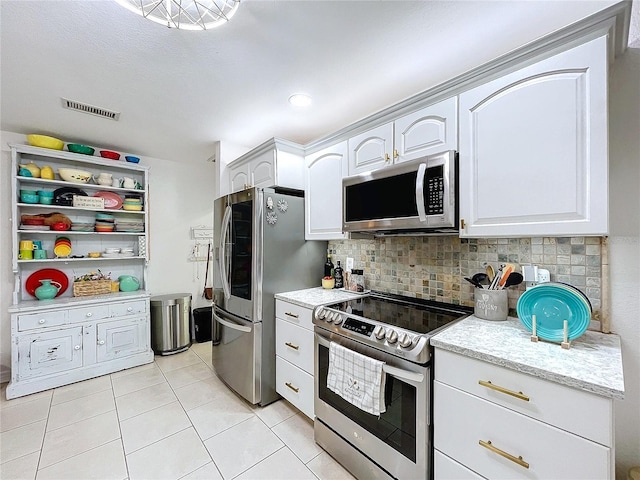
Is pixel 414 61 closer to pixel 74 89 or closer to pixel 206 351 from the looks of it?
pixel 74 89

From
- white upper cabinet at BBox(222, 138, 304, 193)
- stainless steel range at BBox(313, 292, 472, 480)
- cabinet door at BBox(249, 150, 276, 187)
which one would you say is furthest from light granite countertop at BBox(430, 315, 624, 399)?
cabinet door at BBox(249, 150, 276, 187)

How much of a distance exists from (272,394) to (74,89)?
2.79 m

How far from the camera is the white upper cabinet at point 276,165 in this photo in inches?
93.9

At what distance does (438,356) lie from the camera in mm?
1239

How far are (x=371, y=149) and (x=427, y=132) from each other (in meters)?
0.41

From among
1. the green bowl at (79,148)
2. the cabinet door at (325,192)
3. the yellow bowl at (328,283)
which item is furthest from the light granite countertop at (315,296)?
the green bowl at (79,148)

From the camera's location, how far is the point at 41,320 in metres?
2.50

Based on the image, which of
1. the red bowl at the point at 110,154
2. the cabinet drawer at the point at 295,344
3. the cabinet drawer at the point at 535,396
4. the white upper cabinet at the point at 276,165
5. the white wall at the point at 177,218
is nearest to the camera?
the cabinet drawer at the point at 535,396

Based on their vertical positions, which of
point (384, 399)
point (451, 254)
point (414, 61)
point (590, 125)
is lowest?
point (384, 399)

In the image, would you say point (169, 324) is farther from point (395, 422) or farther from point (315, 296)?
point (395, 422)

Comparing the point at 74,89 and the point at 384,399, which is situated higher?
the point at 74,89

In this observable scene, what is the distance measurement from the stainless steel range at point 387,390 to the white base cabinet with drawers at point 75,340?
2.35 metres

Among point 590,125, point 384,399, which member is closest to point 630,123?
point 590,125

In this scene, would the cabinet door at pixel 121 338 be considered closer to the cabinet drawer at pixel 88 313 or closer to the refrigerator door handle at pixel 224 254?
the cabinet drawer at pixel 88 313
